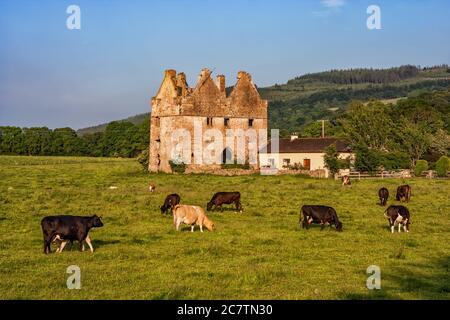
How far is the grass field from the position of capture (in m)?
12.2

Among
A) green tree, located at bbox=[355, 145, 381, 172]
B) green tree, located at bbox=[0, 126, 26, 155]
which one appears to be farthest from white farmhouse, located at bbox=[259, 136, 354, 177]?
green tree, located at bbox=[0, 126, 26, 155]

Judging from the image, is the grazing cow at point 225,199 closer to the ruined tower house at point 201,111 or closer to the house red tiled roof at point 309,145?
the ruined tower house at point 201,111

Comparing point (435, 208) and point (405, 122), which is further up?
point (405, 122)

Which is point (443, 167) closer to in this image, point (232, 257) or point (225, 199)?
point (225, 199)

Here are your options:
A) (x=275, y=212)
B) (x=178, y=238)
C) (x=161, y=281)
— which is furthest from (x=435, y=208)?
(x=161, y=281)

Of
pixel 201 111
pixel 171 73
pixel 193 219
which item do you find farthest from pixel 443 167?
pixel 193 219

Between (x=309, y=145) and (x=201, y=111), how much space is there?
11.4 meters

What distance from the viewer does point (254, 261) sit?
15250 millimetres

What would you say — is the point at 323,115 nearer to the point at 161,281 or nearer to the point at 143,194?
the point at 143,194

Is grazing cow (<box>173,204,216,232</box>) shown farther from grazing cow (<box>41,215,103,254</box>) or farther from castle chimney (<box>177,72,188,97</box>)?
castle chimney (<box>177,72,188,97</box>)

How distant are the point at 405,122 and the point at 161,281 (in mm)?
57804

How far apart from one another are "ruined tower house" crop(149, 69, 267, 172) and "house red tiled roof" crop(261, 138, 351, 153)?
9.03 ft

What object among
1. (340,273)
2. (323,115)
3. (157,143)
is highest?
(323,115)

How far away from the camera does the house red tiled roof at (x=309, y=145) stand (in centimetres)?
5791
